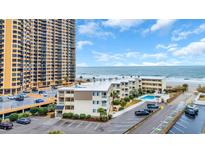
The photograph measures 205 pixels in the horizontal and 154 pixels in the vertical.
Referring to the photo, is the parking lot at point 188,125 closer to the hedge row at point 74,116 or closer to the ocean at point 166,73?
the hedge row at point 74,116

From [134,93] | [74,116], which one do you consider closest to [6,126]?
[74,116]

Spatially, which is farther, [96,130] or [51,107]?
[51,107]

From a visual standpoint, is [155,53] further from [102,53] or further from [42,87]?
[42,87]

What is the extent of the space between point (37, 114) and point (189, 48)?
21.8 meters

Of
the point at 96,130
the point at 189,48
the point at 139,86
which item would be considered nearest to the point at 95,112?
the point at 96,130

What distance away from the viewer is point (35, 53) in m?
34.1

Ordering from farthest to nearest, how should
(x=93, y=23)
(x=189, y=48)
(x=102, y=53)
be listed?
(x=102, y=53) < (x=189, y=48) < (x=93, y=23)

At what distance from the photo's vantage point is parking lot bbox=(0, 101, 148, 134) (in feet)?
44.2

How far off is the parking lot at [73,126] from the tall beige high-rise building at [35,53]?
13658 millimetres

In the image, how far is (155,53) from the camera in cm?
3928

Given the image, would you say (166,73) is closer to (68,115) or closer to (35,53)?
(35,53)

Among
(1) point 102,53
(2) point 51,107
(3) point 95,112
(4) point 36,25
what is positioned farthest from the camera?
(1) point 102,53

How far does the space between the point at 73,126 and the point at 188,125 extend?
8405mm

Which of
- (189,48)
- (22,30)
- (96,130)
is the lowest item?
(96,130)
